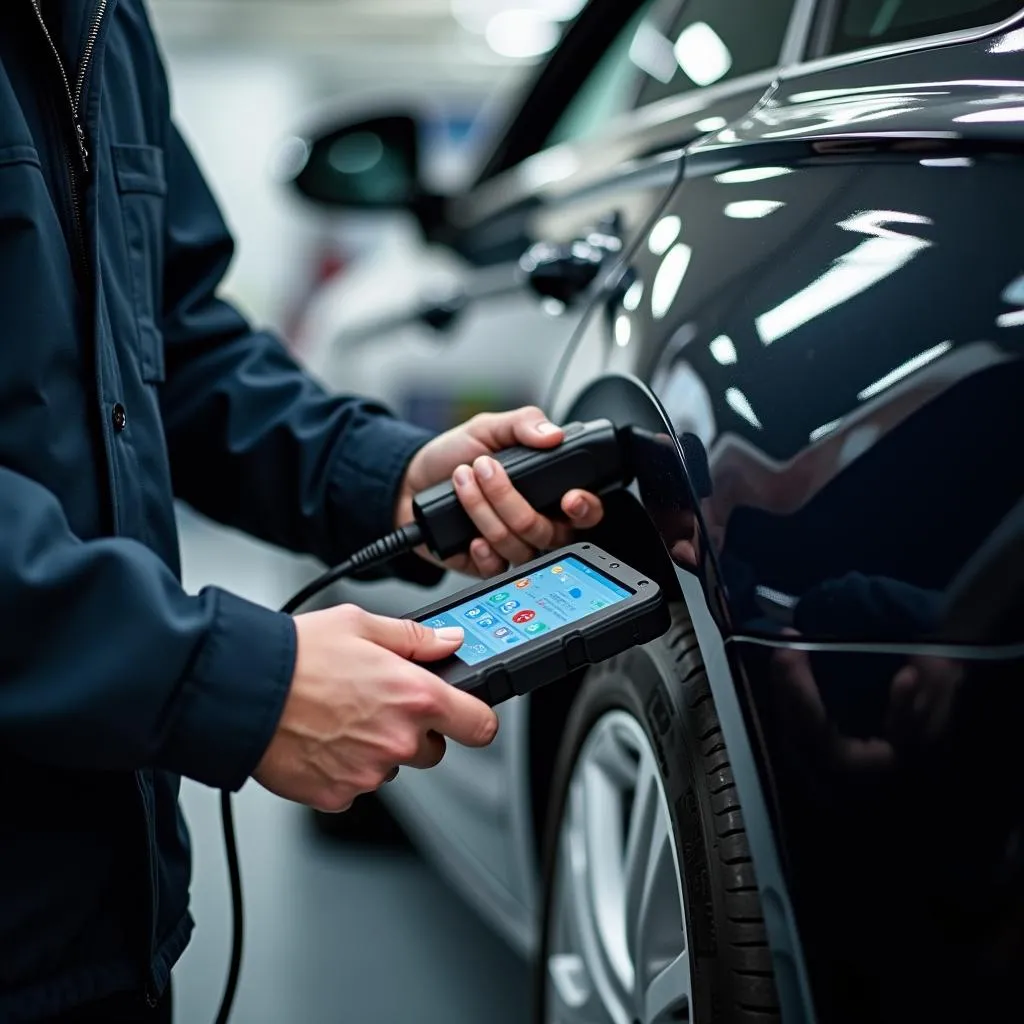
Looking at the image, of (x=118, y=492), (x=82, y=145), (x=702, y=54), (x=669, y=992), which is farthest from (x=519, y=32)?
(x=669, y=992)

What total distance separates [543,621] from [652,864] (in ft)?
0.73

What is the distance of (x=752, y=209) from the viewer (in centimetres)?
90

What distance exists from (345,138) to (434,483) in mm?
1485

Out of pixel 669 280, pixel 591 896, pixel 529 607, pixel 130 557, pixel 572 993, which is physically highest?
pixel 669 280

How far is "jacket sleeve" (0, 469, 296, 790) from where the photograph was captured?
726 mm

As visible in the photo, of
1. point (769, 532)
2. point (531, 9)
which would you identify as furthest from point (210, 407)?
point (531, 9)

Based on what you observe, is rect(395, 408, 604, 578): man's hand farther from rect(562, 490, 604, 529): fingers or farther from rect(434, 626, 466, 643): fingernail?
rect(434, 626, 466, 643): fingernail

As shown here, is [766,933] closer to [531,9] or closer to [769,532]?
[769,532]

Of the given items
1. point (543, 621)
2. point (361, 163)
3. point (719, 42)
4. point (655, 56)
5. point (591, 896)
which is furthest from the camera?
point (361, 163)

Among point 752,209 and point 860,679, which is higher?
point 752,209

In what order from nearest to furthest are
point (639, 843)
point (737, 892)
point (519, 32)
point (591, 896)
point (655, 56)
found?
point (737, 892) → point (639, 843) → point (591, 896) → point (655, 56) → point (519, 32)

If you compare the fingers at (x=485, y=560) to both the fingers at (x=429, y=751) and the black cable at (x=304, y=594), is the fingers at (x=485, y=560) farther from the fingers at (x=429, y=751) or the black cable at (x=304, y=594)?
the fingers at (x=429, y=751)

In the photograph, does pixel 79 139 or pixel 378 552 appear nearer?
pixel 79 139

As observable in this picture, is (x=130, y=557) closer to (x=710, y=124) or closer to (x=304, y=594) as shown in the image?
(x=304, y=594)
